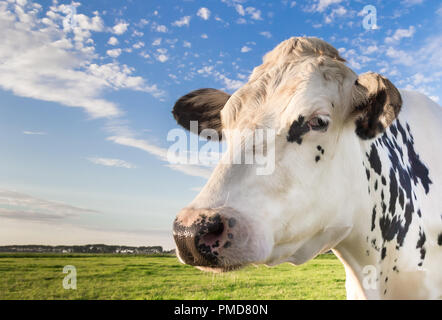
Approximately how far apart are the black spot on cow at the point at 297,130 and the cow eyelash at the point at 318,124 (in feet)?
0.23

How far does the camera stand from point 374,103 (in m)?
3.04

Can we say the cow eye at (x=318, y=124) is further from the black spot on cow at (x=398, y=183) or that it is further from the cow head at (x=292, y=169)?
the black spot on cow at (x=398, y=183)

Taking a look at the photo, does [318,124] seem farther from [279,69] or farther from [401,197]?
[401,197]

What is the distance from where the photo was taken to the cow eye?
9.18 ft

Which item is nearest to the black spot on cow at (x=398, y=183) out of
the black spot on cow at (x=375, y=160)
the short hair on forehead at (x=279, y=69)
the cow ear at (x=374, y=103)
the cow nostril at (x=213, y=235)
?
the black spot on cow at (x=375, y=160)

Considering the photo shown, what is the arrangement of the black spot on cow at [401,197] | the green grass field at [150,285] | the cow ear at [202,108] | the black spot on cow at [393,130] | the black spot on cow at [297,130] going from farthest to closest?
the green grass field at [150,285] → the cow ear at [202,108] → the black spot on cow at [393,130] → the black spot on cow at [401,197] → the black spot on cow at [297,130]

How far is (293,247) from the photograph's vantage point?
2.75 meters

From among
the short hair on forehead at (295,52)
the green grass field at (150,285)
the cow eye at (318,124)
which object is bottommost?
the green grass field at (150,285)

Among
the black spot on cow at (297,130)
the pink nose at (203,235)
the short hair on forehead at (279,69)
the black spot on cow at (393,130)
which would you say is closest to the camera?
the pink nose at (203,235)

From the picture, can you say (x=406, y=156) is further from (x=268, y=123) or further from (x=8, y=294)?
(x=8, y=294)

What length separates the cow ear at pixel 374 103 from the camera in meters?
2.97

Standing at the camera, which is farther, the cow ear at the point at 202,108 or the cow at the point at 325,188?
the cow ear at the point at 202,108
